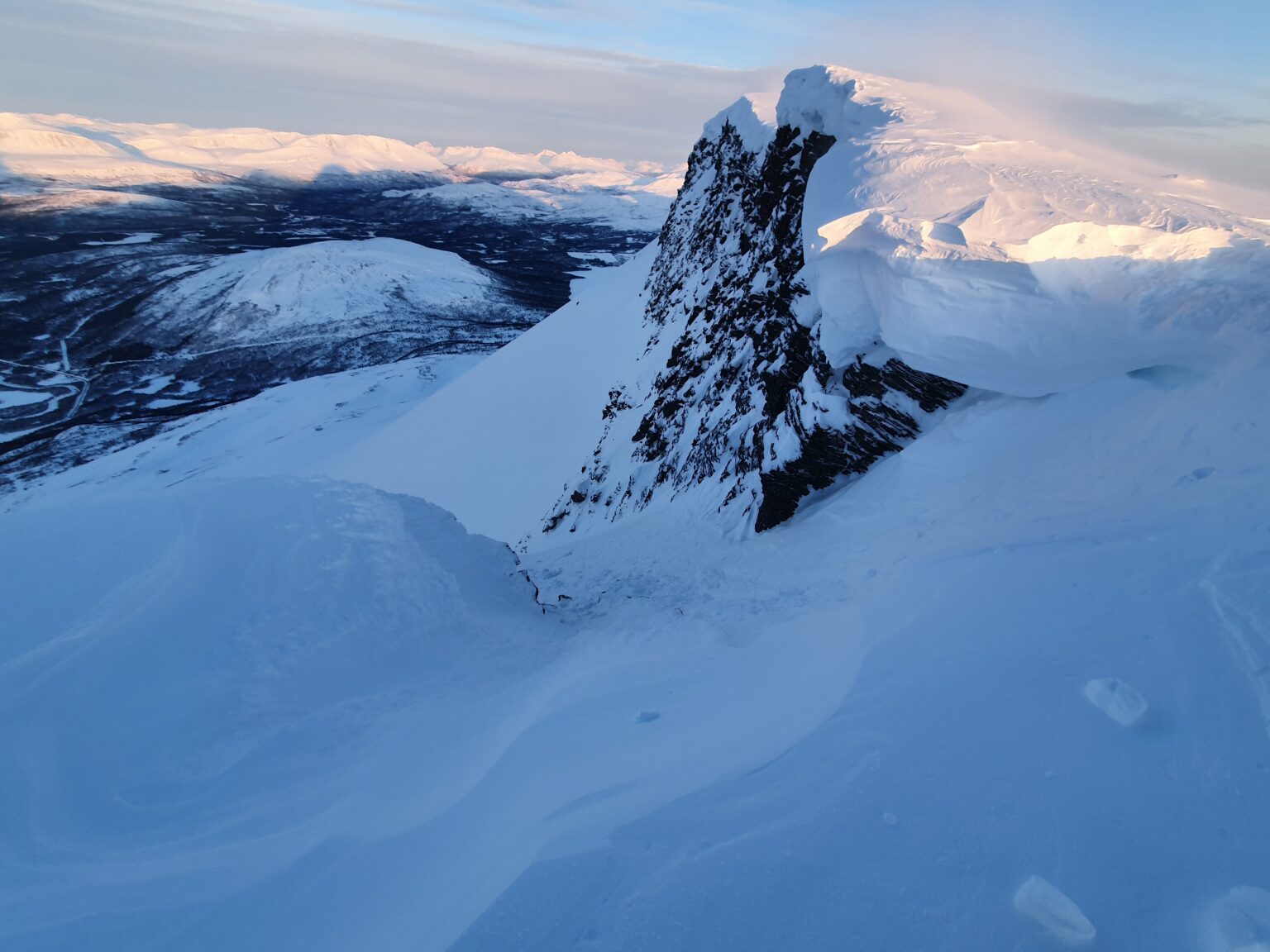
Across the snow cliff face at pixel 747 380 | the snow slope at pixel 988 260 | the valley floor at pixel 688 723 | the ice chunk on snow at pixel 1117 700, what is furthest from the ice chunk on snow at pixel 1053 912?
the snow cliff face at pixel 747 380

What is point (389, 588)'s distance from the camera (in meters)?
6.42

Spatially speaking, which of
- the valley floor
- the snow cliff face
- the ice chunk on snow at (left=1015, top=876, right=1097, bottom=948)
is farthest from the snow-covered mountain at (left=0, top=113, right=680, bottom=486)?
the ice chunk on snow at (left=1015, top=876, right=1097, bottom=948)

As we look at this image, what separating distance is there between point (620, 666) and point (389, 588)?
2.35 metres

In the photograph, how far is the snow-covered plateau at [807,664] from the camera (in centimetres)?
305

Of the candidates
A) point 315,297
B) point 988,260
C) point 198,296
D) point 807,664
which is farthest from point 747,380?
point 198,296

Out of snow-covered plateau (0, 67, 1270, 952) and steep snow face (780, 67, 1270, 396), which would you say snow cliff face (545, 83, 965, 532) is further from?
steep snow face (780, 67, 1270, 396)

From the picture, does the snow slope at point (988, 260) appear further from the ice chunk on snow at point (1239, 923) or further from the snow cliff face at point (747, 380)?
the ice chunk on snow at point (1239, 923)

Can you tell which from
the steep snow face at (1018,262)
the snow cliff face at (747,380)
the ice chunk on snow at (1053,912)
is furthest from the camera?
the snow cliff face at (747,380)

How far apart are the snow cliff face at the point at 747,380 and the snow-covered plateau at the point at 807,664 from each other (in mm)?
106

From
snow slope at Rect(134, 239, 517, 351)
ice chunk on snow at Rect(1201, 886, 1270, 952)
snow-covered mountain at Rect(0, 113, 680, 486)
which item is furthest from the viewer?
snow slope at Rect(134, 239, 517, 351)

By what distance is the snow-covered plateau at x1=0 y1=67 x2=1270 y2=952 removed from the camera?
3.05 m

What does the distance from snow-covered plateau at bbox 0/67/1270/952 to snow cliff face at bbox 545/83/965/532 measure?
0.11m

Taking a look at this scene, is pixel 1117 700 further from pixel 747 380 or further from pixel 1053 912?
pixel 747 380

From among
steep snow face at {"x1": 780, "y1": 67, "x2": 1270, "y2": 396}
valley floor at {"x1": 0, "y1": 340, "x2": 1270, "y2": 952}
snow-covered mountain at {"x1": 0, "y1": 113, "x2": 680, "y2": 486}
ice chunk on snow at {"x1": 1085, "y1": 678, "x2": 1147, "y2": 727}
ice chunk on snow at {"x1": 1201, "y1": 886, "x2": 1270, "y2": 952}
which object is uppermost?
steep snow face at {"x1": 780, "y1": 67, "x2": 1270, "y2": 396}
